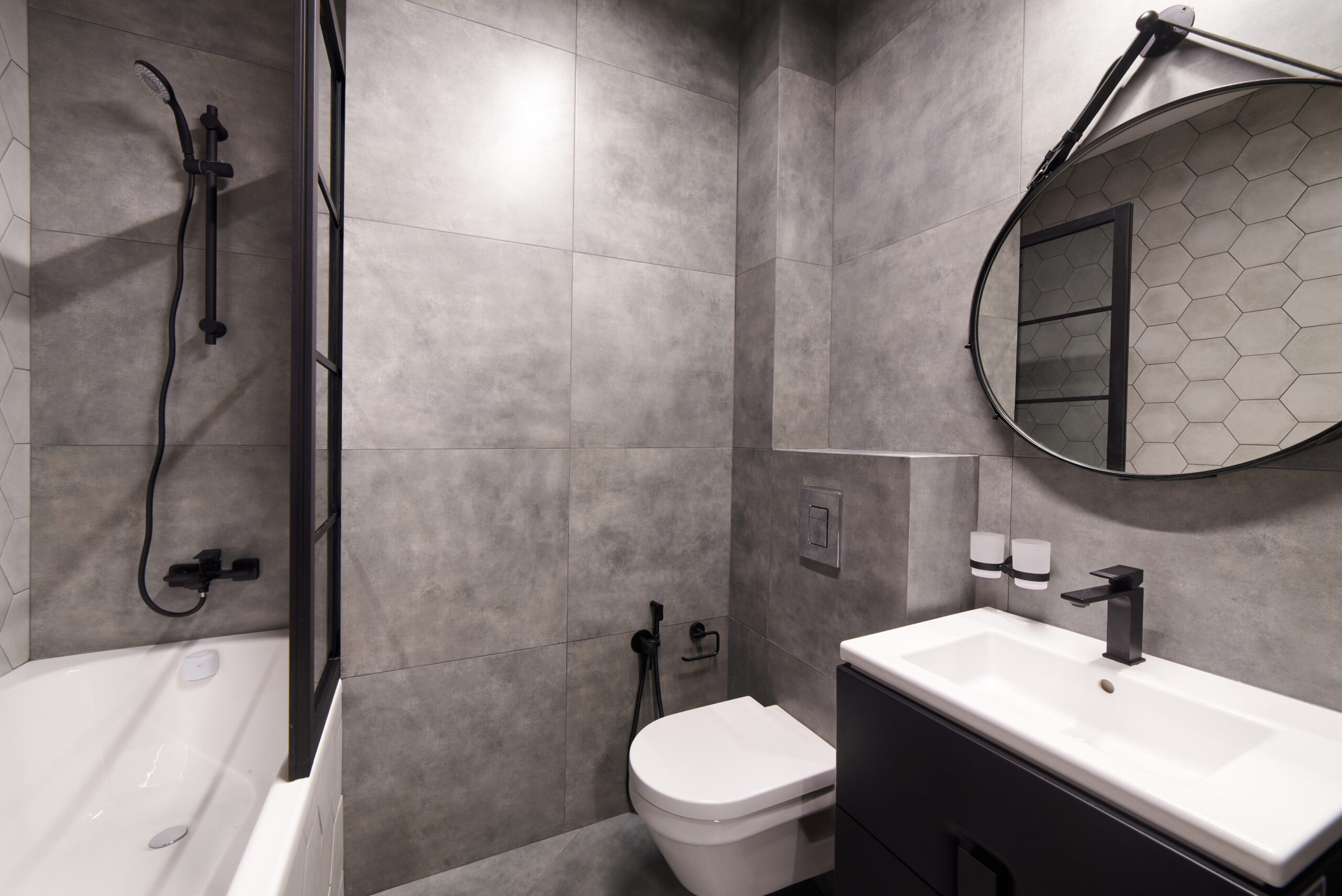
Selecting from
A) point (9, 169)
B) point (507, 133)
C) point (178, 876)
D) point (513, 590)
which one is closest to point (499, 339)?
point (507, 133)

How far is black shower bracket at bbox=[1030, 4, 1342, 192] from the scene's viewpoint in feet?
3.03

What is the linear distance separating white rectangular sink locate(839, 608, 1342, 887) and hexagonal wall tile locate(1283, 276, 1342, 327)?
0.62m

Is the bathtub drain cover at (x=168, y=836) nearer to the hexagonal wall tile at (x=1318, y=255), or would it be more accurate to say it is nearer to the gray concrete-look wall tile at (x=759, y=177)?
the gray concrete-look wall tile at (x=759, y=177)

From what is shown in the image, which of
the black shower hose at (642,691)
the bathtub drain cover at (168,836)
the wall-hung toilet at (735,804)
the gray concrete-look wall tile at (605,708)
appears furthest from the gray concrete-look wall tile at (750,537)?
the bathtub drain cover at (168,836)

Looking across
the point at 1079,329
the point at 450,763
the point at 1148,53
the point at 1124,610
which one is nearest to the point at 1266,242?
the point at 1079,329

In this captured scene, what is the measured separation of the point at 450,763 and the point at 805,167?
2.22 m

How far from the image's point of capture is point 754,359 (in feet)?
6.21

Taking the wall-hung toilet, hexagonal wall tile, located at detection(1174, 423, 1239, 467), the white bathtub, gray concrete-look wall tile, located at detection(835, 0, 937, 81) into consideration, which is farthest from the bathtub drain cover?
gray concrete-look wall tile, located at detection(835, 0, 937, 81)

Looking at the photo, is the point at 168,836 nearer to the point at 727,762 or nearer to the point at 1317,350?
the point at 727,762

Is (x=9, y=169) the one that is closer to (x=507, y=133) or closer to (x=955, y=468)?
(x=507, y=133)

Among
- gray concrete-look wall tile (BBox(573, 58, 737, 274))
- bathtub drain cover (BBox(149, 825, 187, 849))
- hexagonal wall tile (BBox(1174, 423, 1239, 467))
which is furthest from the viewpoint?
gray concrete-look wall tile (BBox(573, 58, 737, 274))

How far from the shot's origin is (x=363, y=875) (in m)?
1.54

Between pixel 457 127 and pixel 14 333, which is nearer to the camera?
pixel 14 333

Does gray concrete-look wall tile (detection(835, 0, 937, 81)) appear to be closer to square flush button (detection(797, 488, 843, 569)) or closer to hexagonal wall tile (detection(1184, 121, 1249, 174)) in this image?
hexagonal wall tile (detection(1184, 121, 1249, 174))
